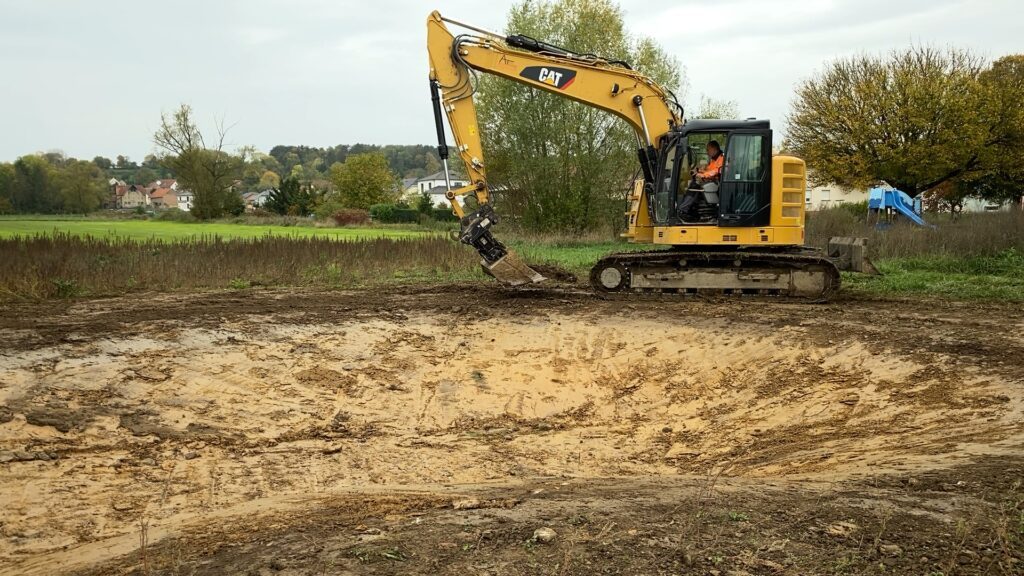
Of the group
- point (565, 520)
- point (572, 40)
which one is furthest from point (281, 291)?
point (572, 40)

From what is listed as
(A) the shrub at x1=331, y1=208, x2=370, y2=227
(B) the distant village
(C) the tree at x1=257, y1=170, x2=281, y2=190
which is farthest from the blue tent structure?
(C) the tree at x1=257, y1=170, x2=281, y2=190

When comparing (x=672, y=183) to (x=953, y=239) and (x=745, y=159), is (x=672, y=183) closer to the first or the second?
(x=745, y=159)

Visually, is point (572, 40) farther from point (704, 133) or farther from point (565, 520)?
point (565, 520)

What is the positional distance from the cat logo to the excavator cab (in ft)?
5.86

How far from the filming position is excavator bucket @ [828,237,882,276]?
42.8 ft

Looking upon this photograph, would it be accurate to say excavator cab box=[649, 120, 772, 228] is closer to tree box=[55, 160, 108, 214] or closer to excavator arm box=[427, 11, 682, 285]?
excavator arm box=[427, 11, 682, 285]

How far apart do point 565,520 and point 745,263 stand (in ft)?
29.5

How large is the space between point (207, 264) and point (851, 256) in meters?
11.6

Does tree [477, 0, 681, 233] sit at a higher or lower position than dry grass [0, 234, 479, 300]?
higher

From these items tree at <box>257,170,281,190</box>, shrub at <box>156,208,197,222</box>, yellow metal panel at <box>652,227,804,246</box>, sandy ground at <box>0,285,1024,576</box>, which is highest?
tree at <box>257,170,281,190</box>

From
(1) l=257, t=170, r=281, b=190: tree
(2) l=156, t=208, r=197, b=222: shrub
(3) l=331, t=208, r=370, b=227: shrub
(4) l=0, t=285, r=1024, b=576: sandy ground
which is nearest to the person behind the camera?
(4) l=0, t=285, r=1024, b=576: sandy ground

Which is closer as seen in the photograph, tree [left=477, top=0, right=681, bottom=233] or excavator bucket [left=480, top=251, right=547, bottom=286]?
excavator bucket [left=480, top=251, right=547, bottom=286]

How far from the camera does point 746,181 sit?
483 inches

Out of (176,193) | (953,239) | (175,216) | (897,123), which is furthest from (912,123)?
(176,193)
